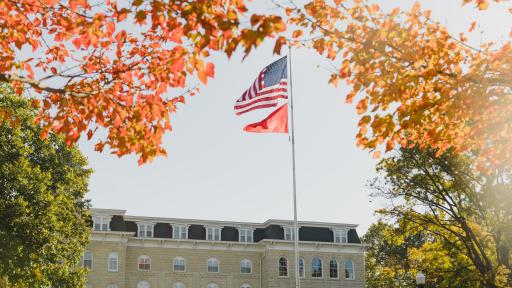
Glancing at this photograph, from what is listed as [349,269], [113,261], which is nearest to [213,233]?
[113,261]

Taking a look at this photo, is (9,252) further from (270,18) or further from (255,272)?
(255,272)

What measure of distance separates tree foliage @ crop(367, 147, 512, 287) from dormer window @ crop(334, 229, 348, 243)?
107 ft

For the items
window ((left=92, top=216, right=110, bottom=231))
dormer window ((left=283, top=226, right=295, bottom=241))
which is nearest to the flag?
window ((left=92, top=216, right=110, bottom=231))

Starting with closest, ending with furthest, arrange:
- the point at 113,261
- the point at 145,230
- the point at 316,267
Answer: the point at 113,261 < the point at 145,230 < the point at 316,267

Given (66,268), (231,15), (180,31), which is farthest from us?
(66,268)

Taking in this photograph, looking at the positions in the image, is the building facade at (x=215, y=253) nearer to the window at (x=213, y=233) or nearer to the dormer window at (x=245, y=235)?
the window at (x=213, y=233)

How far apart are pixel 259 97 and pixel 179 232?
39530 millimetres

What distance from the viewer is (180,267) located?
60156 millimetres

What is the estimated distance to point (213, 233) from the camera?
62281mm

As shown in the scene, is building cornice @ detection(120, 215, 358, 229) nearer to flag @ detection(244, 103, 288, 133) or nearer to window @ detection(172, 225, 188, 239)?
window @ detection(172, 225, 188, 239)

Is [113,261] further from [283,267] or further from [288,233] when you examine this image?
[288,233]

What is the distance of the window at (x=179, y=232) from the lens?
6112cm

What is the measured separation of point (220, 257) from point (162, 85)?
175ft

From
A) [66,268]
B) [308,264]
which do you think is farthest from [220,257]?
[66,268]
